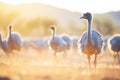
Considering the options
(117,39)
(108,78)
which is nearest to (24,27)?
(117,39)

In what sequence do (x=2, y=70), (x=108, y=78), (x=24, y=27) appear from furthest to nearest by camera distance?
(x=24, y=27), (x=2, y=70), (x=108, y=78)

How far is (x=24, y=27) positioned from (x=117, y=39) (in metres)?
3.66

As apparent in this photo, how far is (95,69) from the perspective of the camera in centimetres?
711

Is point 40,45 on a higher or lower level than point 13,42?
lower

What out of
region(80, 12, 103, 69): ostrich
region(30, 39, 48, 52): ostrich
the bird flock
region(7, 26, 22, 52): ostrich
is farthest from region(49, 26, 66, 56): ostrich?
region(30, 39, 48, 52): ostrich

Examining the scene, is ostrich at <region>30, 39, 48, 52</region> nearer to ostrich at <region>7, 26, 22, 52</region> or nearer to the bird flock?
the bird flock

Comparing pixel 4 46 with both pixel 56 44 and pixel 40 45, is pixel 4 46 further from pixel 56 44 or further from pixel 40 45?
pixel 40 45

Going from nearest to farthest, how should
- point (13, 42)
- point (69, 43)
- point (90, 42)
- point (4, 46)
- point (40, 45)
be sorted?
point (90, 42) → point (13, 42) → point (4, 46) → point (69, 43) → point (40, 45)

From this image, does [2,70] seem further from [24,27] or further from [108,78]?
[24,27]

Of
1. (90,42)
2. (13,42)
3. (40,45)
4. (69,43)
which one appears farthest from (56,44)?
(40,45)

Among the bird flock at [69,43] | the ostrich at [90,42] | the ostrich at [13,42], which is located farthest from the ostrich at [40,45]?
the ostrich at [90,42]

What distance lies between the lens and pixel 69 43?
33.0 feet

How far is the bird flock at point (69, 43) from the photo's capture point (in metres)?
6.98

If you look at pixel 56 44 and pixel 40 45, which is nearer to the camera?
pixel 56 44
